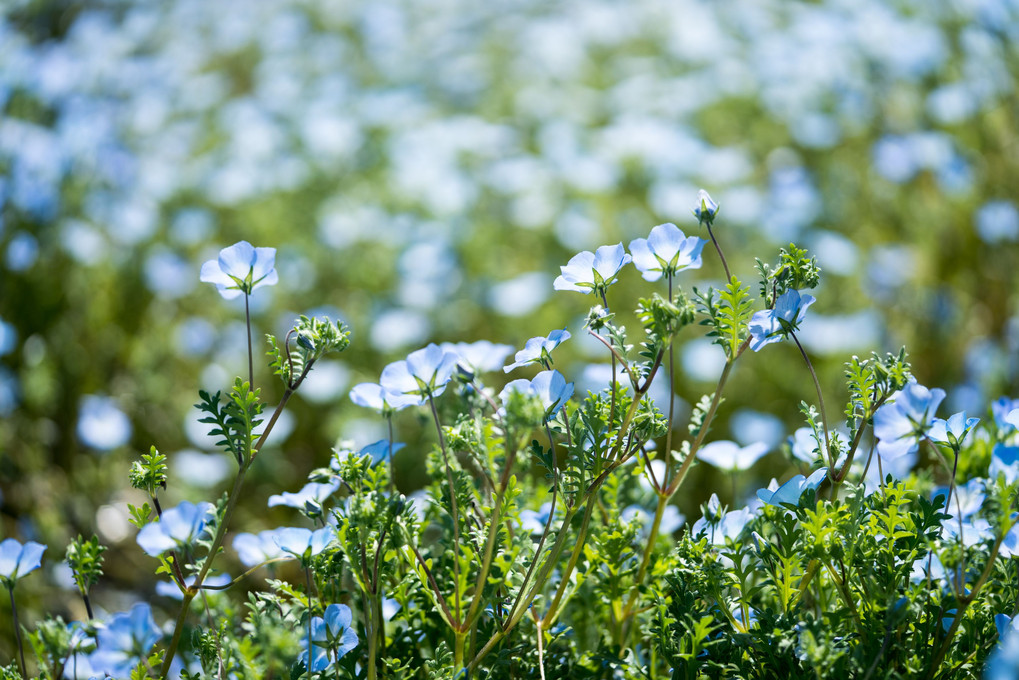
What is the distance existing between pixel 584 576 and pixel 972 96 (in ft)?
12.0

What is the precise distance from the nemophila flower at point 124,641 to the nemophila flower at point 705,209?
0.79 meters

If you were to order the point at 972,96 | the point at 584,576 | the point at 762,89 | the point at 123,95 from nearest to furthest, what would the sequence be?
the point at 584,576 < the point at 972,96 < the point at 762,89 < the point at 123,95

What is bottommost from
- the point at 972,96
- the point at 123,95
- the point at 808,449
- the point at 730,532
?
the point at 730,532

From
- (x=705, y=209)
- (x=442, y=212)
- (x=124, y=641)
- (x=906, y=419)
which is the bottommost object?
(x=124, y=641)

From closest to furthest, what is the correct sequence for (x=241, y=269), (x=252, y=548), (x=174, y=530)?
(x=174, y=530), (x=241, y=269), (x=252, y=548)

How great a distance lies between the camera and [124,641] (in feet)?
3.13

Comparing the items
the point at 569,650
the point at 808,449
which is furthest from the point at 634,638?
the point at 808,449

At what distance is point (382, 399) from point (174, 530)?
11.1 inches

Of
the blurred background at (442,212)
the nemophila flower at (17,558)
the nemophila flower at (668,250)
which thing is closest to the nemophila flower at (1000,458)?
the nemophila flower at (668,250)

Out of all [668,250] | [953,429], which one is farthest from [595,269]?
[953,429]

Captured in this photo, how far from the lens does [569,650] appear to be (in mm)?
1034

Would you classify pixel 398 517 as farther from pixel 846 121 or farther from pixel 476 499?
pixel 846 121

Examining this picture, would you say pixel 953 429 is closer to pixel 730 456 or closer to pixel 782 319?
pixel 782 319

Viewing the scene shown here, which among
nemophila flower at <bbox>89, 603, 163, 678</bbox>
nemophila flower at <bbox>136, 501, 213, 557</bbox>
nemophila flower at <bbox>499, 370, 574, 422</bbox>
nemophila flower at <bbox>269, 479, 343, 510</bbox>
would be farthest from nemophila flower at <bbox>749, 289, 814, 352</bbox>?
nemophila flower at <bbox>89, 603, 163, 678</bbox>
